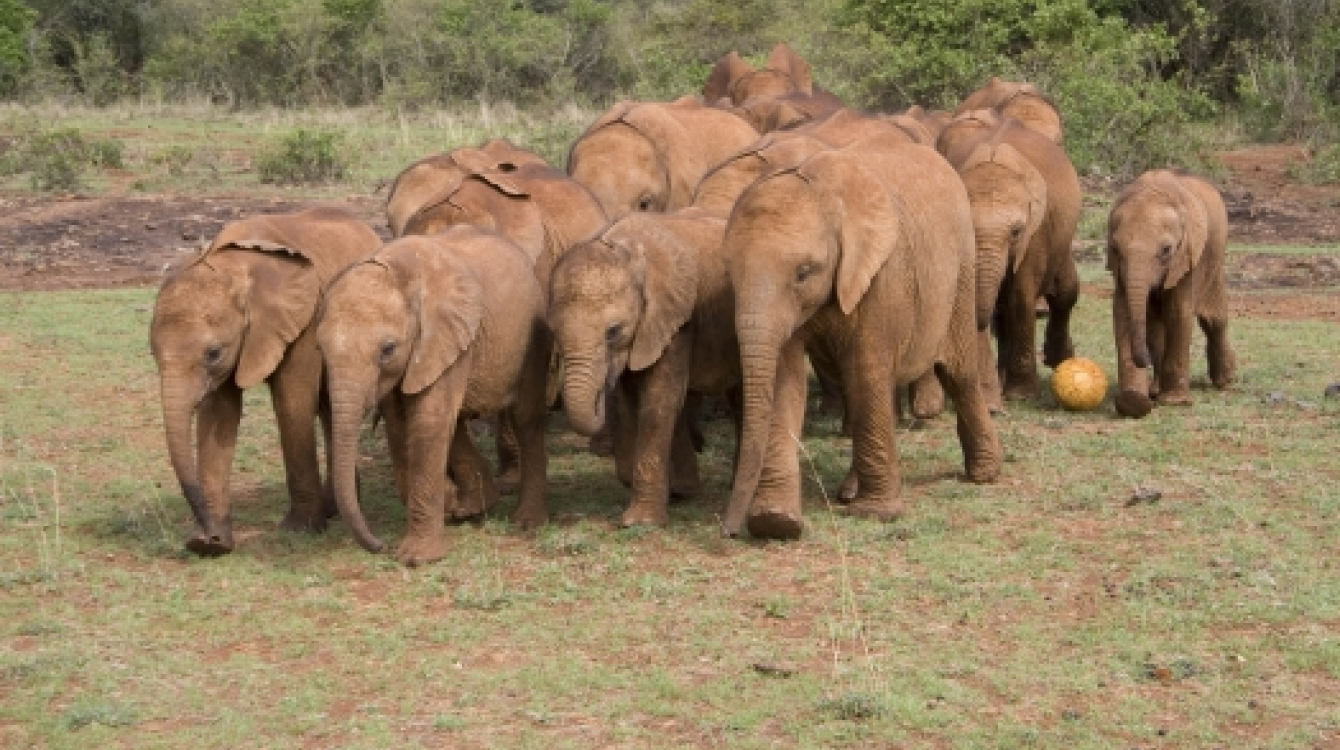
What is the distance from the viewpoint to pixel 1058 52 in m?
24.2

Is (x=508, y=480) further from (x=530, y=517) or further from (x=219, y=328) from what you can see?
(x=219, y=328)

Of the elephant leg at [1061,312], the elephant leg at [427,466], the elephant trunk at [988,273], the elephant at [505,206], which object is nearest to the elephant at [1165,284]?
the elephant leg at [1061,312]

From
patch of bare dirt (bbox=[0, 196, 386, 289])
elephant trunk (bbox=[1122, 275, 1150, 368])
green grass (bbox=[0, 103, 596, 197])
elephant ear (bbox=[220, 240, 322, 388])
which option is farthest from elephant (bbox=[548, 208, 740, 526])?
green grass (bbox=[0, 103, 596, 197])

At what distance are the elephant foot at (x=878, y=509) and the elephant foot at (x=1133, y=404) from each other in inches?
115

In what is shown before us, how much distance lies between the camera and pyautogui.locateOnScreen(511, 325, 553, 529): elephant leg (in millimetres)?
9766

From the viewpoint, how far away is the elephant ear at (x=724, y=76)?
1858 centimetres

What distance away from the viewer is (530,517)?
9.78 metres

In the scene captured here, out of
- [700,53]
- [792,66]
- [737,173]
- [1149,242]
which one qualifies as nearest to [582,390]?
[737,173]

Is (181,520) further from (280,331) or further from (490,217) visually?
(490,217)

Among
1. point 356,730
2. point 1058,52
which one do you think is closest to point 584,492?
point 356,730

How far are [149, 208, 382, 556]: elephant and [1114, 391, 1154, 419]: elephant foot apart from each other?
5.01 meters

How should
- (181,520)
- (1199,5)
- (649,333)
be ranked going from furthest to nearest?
(1199,5) → (181,520) → (649,333)

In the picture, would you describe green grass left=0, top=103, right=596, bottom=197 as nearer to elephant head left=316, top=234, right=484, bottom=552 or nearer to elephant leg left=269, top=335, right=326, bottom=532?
elephant leg left=269, top=335, right=326, bottom=532

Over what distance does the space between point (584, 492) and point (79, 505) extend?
107 inches
